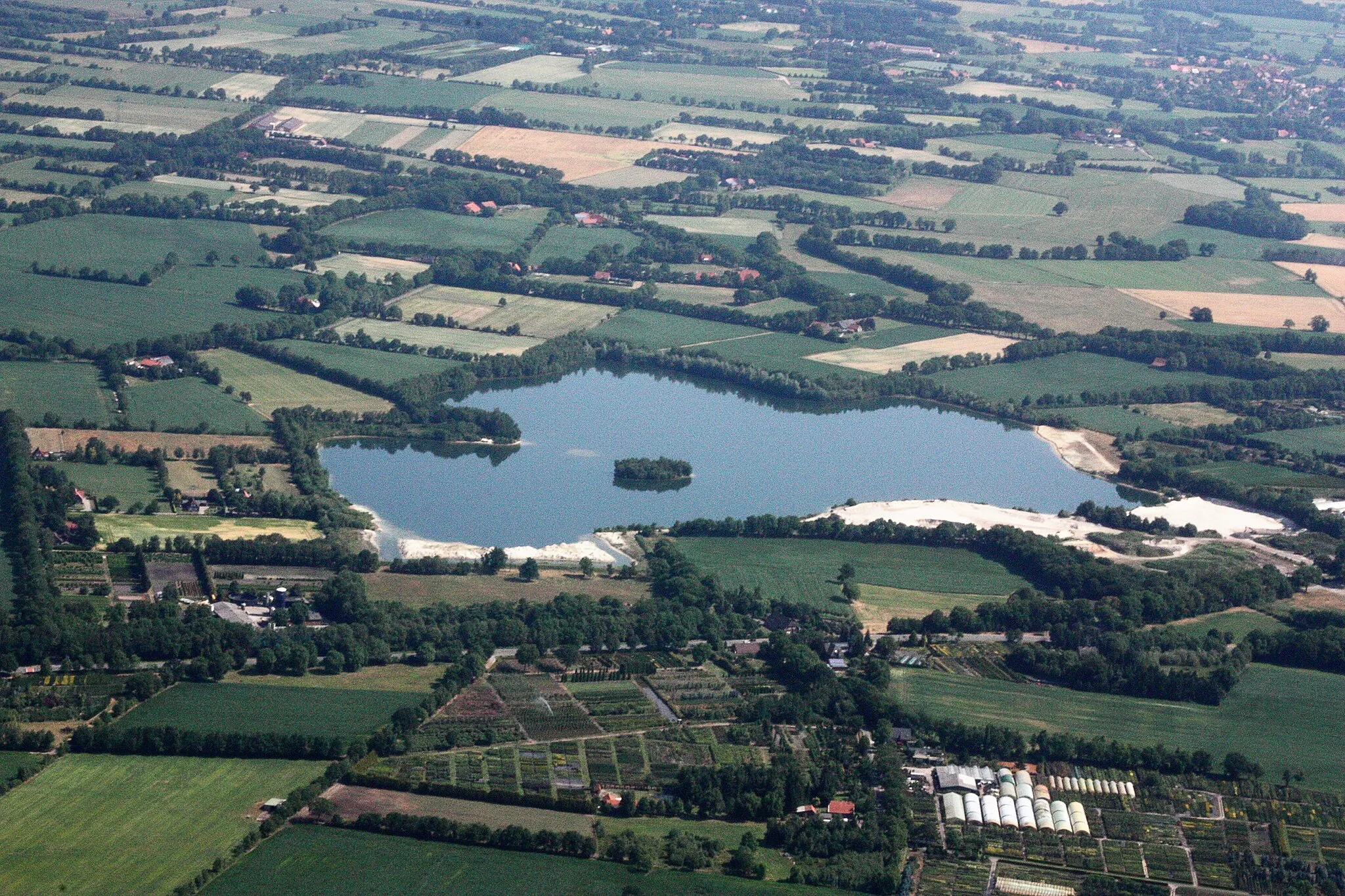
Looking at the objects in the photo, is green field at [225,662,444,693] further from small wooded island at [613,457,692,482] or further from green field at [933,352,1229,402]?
green field at [933,352,1229,402]

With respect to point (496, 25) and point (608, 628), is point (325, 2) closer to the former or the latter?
point (496, 25)

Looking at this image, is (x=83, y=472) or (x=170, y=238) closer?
(x=83, y=472)

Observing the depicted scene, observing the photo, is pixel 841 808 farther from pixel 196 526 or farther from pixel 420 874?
pixel 196 526

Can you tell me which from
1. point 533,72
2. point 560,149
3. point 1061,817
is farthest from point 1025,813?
point 533,72

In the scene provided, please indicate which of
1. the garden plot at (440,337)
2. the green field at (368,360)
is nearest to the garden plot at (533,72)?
the garden plot at (440,337)

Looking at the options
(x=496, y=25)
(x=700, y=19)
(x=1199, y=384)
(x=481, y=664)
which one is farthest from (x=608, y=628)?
(x=700, y=19)

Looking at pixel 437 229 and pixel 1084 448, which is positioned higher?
pixel 437 229
